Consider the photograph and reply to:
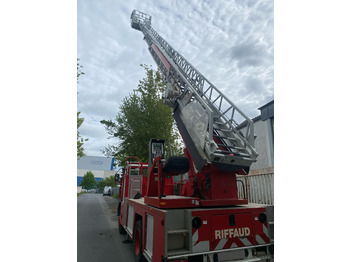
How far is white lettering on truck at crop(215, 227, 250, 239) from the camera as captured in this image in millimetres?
3537

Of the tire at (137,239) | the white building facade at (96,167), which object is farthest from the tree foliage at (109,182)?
the tire at (137,239)

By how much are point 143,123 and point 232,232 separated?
11384 mm

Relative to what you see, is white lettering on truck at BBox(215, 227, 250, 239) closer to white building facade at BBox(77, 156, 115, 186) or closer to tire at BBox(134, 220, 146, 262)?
tire at BBox(134, 220, 146, 262)

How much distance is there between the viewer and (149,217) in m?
4.21

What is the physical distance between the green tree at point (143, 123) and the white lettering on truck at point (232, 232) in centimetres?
975

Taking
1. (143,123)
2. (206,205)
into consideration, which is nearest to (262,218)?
(206,205)

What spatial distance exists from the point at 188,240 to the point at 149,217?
1.12m

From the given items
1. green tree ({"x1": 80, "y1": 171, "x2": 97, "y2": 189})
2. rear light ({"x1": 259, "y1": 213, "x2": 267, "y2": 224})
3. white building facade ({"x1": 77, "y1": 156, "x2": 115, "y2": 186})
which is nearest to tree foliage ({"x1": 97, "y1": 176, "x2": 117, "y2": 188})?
green tree ({"x1": 80, "y1": 171, "x2": 97, "y2": 189})

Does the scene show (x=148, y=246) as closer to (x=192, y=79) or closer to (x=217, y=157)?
(x=217, y=157)

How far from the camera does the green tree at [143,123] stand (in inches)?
553

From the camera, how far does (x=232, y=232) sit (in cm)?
362

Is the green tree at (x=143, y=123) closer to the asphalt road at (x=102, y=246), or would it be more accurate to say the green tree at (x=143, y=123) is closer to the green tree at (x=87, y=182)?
the asphalt road at (x=102, y=246)

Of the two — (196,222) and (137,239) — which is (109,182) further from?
(196,222)

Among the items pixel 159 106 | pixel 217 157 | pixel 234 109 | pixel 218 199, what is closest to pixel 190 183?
pixel 218 199
